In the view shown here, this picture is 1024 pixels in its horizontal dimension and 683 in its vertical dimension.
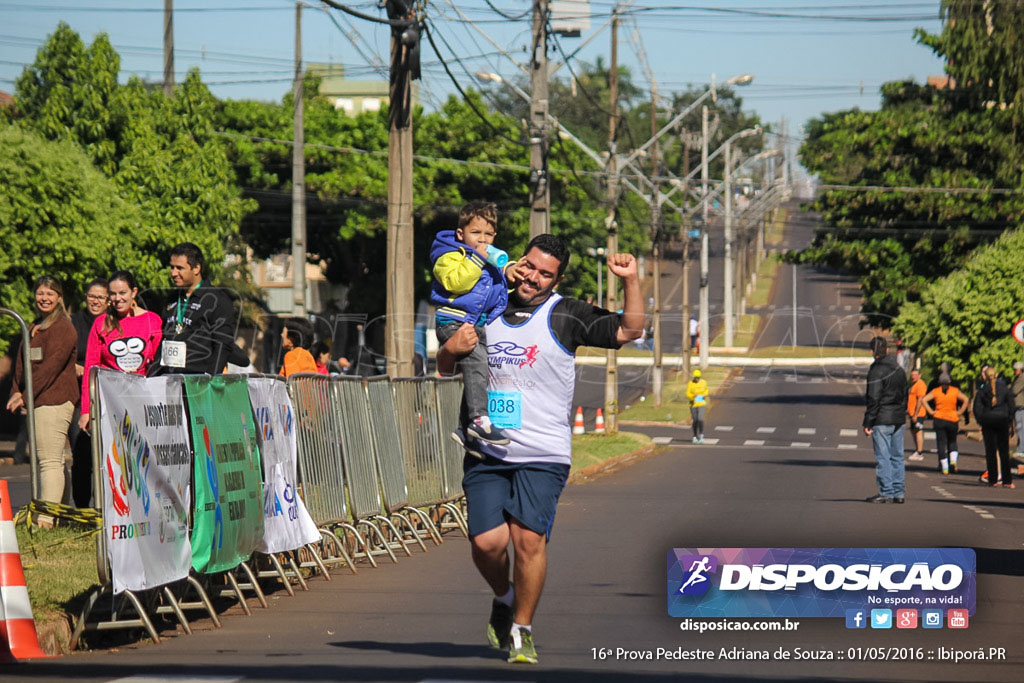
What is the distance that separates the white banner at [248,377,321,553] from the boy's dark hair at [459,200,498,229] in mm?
3209

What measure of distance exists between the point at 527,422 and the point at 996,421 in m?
17.0

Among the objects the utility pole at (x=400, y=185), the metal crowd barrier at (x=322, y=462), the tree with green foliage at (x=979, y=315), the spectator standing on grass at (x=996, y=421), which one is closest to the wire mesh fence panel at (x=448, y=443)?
the utility pole at (x=400, y=185)

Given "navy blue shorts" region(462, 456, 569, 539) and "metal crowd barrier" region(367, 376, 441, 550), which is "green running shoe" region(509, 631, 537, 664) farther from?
"metal crowd barrier" region(367, 376, 441, 550)

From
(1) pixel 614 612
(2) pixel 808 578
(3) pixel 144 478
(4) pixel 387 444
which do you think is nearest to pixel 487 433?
(2) pixel 808 578

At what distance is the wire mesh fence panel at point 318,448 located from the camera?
11359 millimetres

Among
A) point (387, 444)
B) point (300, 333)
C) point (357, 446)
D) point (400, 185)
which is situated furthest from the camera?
point (400, 185)

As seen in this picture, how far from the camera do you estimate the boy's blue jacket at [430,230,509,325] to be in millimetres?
7410

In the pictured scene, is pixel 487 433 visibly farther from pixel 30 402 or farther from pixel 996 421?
pixel 996 421

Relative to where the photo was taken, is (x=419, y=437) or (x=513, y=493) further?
(x=419, y=437)

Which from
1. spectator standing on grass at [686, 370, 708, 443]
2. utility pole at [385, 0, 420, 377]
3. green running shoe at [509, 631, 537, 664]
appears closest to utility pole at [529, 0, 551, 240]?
utility pole at [385, 0, 420, 377]

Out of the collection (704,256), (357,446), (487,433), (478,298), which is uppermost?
(704,256)

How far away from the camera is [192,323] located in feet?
35.2

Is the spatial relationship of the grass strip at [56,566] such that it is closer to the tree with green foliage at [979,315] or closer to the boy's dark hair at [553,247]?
the boy's dark hair at [553,247]

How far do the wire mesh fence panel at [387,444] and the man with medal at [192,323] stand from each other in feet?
8.06
